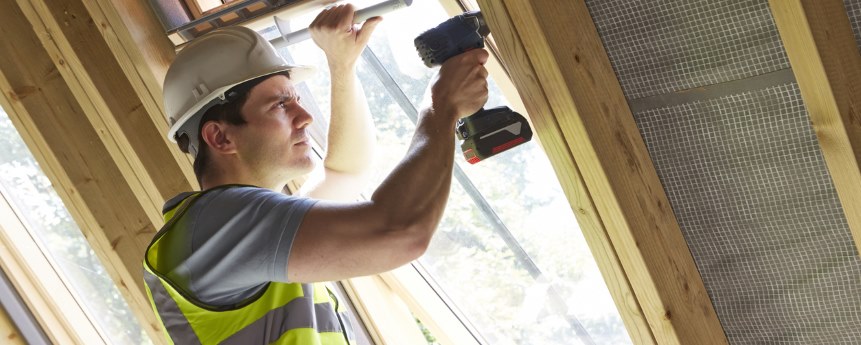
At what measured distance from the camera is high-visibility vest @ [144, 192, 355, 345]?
6.56 ft

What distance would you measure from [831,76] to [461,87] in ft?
2.16

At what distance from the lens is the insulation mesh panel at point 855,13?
1.70 meters

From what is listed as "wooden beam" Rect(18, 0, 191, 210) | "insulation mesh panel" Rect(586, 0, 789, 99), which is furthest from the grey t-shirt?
"wooden beam" Rect(18, 0, 191, 210)

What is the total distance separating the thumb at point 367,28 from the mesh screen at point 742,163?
1.73 ft

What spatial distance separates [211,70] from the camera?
7.41 ft

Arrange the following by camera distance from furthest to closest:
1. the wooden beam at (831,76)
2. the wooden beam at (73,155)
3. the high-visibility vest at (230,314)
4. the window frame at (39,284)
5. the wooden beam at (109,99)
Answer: the window frame at (39,284)
the wooden beam at (73,155)
the wooden beam at (109,99)
the high-visibility vest at (230,314)
the wooden beam at (831,76)

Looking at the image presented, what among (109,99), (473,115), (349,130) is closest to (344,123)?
(349,130)

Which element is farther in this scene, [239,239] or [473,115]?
[473,115]

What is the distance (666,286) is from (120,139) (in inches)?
69.1

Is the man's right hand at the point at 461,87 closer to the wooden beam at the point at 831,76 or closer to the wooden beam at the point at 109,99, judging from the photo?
the wooden beam at the point at 831,76

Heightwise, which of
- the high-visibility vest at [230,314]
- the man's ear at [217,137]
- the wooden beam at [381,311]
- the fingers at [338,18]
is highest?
the fingers at [338,18]

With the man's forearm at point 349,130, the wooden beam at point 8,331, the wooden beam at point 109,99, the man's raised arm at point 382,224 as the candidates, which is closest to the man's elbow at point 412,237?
the man's raised arm at point 382,224

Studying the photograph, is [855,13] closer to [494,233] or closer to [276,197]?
[276,197]

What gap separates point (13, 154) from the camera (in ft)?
12.3
